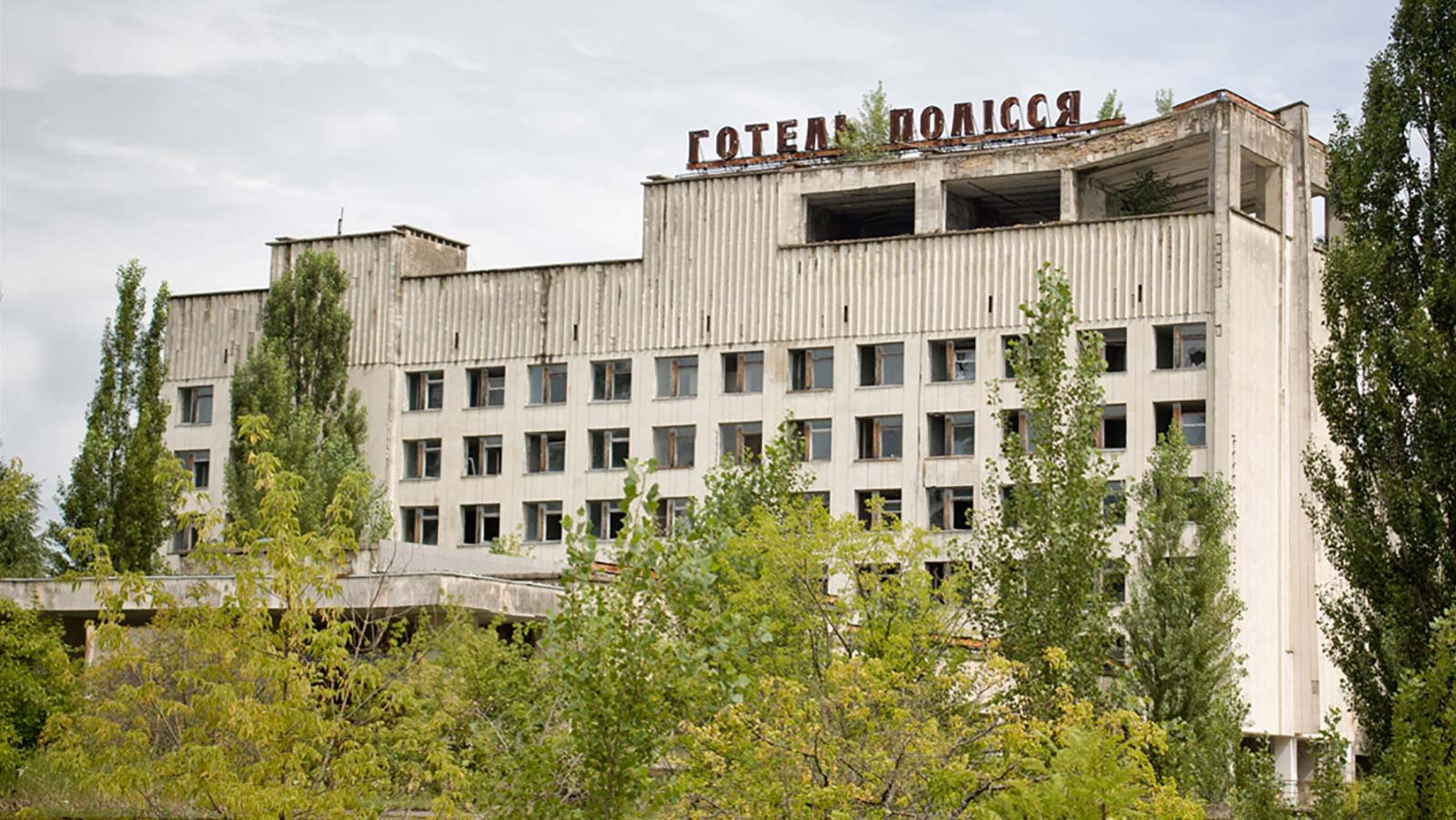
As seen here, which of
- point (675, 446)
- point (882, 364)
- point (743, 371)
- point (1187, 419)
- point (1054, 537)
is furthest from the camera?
point (675, 446)

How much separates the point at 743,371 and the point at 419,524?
11.9m

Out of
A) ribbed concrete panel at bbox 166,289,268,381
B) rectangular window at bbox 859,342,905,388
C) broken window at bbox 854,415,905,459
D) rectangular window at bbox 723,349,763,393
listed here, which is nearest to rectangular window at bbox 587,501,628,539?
rectangular window at bbox 723,349,763,393

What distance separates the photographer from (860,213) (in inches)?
2496

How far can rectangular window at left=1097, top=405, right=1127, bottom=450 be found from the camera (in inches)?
2212

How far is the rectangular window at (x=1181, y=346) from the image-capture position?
5531cm

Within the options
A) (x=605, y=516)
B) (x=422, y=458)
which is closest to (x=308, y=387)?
(x=422, y=458)

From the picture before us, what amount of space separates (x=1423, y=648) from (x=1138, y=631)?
17058mm

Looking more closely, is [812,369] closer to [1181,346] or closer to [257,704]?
[1181,346]

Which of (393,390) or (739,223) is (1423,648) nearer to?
(739,223)

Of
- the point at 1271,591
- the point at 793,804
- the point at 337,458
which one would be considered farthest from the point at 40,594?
the point at 1271,591

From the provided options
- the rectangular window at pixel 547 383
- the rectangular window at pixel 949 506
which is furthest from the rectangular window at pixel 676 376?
the rectangular window at pixel 949 506

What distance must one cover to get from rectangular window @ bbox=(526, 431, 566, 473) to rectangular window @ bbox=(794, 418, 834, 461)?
8019 mm

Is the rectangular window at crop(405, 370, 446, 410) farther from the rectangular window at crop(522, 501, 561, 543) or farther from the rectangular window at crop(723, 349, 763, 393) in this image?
the rectangular window at crop(723, 349, 763, 393)

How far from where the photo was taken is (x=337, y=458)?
201ft
